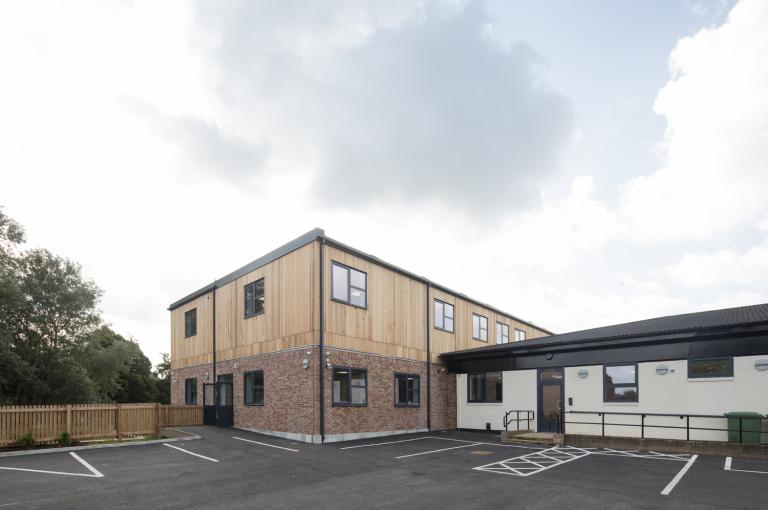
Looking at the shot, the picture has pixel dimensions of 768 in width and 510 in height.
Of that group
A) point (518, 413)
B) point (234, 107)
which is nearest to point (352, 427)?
point (518, 413)

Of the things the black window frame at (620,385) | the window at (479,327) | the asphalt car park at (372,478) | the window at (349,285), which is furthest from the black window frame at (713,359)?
the window at (479,327)

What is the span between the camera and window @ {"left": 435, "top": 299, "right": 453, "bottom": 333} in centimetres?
2503

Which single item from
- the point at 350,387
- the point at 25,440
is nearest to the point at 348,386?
the point at 350,387

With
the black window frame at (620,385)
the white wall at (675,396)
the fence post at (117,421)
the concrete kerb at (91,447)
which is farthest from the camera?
the black window frame at (620,385)

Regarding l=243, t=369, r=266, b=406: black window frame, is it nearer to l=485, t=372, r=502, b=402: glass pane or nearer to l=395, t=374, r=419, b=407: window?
l=395, t=374, r=419, b=407: window

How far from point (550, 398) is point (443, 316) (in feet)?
22.7

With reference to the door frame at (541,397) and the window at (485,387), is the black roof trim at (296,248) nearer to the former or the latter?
the window at (485,387)

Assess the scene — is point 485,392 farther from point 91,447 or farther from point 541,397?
point 91,447

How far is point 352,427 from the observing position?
18453mm

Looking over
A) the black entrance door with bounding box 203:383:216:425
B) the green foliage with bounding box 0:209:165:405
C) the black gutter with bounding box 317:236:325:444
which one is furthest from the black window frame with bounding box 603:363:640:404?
the green foliage with bounding box 0:209:165:405

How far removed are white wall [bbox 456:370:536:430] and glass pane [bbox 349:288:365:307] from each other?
7.42 m

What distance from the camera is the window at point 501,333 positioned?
1244 inches

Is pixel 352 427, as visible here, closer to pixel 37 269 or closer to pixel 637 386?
pixel 637 386

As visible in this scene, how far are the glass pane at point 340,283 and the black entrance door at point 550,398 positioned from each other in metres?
8.91
